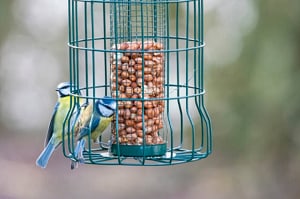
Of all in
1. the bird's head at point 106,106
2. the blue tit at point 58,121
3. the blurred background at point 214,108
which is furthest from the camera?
the blurred background at point 214,108

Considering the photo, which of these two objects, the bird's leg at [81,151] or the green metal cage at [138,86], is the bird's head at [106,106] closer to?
the green metal cage at [138,86]

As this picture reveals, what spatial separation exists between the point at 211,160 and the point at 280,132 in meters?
1.63

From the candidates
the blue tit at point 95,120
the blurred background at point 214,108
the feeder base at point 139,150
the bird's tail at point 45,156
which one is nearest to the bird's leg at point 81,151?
the blue tit at point 95,120

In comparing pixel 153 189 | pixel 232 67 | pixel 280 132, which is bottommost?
pixel 153 189

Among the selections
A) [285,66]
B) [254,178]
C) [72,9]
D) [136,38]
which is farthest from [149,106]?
[254,178]

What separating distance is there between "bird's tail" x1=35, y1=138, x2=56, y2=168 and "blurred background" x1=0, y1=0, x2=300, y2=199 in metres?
3.52

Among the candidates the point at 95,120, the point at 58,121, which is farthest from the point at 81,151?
the point at 58,121

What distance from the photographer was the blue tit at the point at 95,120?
203 inches

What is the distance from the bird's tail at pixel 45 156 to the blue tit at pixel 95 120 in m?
0.47

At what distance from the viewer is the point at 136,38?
17.6 ft

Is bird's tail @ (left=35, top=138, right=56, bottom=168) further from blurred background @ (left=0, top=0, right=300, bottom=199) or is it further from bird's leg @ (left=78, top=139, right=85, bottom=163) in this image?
blurred background @ (left=0, top=0, right=300, bottom=199)

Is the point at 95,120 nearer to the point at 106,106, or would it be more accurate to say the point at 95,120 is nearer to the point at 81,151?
the point at 106,106

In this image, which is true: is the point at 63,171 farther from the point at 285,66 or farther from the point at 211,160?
the point at 285,66

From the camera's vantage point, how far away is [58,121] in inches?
229
